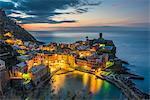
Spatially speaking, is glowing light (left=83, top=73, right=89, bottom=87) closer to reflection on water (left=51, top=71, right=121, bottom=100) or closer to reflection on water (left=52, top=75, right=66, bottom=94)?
reflection on water (left=51, top=71, right=121, bottom=100)

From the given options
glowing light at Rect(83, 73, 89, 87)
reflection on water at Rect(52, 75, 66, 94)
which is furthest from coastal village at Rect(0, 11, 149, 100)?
glowing light at Rect(83, 73, 89, 87)

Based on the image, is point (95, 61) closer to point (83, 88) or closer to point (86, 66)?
point (86, 66)

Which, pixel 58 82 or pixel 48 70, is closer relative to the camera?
pixel 58 82

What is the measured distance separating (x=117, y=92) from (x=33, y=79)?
12.1ft

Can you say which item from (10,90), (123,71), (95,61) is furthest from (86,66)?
(10,90)

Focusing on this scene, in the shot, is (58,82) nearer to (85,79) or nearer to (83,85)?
(83,85)

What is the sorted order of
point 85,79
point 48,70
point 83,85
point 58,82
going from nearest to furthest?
point 83,85 < point 58,82 < point 85,79 < point 48,70

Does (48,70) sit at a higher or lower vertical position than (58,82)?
higher

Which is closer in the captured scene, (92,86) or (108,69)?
(92,86)

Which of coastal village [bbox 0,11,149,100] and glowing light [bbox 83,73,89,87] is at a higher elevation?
coastal village [bbox 0,11,149,100]

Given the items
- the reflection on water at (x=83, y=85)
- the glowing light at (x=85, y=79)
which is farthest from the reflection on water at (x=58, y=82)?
the glowing light at (x=85, y=79)

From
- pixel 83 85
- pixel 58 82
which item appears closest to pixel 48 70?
pixel 58 82

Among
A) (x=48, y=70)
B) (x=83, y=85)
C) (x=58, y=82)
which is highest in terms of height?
(x=48, y=70)

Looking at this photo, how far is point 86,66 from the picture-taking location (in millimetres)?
14625
